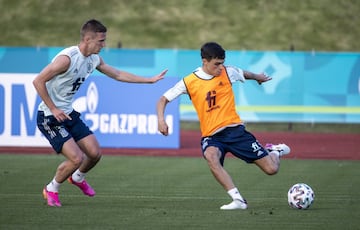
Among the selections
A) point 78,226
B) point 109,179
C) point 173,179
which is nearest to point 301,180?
point 173,179

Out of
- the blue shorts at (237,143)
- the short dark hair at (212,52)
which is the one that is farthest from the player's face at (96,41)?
the blue shorts at (237,143)

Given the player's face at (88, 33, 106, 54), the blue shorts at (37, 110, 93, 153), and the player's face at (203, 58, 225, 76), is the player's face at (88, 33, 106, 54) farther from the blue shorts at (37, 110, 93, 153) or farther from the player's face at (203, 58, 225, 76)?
the player's face at (203, 58, 225, 76)

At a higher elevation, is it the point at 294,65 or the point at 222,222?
the point at 294,65

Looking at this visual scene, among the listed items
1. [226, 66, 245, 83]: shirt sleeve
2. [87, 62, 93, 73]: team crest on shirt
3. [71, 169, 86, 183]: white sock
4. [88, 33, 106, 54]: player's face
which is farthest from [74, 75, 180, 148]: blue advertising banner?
[88, 33, 106, 54]: player's face

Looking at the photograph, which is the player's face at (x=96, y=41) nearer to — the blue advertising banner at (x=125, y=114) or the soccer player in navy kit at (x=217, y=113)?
the soccer player in navy kit at (x=217, y=113)

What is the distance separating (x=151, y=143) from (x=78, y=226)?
11242 mm

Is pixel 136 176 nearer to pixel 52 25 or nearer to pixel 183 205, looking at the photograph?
pixel 183 205

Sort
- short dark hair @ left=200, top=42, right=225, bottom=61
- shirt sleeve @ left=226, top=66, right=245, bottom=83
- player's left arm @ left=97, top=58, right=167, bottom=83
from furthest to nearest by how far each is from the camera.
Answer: player's left arm @ left=97, top=58, right=167, bottom=83, shirt sleeve @ left=226, top=66, right=245, bottom=83, short dark hair @ left=200, top=42, right=225, bottom=61

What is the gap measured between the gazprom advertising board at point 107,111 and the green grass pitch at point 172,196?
66.1 inches

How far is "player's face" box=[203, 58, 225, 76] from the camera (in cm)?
1216

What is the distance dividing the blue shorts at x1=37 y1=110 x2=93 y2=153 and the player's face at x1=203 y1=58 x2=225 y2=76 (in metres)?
1.79

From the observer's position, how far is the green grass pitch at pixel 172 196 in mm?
10773

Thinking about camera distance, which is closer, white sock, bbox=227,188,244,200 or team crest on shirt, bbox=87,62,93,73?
white sock, bbox=227,188,244,200

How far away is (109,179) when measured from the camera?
15.9 meters
